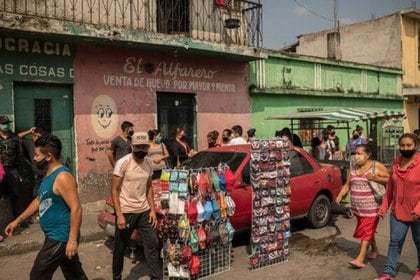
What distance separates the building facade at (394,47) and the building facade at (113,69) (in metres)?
9.19

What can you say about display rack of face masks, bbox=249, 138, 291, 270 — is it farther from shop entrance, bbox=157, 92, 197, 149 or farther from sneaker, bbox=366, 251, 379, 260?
shop entrance, bbox=157, 92, 197, 149

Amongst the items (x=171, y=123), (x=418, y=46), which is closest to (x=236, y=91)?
(x=171, y=123)

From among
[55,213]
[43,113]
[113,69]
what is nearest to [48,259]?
[55,213]

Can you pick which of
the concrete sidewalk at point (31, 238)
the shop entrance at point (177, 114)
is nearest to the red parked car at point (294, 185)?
the concrete sidewalk at point (31, 238)

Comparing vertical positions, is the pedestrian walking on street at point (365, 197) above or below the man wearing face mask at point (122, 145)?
below

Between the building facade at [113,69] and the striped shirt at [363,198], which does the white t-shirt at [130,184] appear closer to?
the striped shirt at [363,198]

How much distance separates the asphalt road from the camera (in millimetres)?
5730

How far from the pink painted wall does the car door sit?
4.10m

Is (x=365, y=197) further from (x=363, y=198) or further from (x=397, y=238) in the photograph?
(x=397, y=238)

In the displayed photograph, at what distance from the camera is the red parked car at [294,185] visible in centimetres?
667

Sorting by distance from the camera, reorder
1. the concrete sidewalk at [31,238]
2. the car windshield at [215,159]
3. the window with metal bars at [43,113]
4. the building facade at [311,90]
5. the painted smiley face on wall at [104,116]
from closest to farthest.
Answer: the concrete sidewalk at [31,238], the car windshield at [215,159], the window with metal bars at [43,113], the painted smiley face on wall at [104,116], the building facade at [311,90]

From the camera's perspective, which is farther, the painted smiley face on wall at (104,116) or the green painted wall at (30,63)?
the painted smiley face on wall at (104,116)

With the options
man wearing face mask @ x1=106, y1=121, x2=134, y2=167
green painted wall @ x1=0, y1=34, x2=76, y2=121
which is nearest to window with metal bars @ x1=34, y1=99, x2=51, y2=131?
green painted wall @ x1=0, y1=34, x2=76, y2=121

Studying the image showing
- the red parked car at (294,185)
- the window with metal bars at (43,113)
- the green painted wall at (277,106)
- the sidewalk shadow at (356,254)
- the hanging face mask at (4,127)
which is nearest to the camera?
the sidewalk shadow at (356,254)
